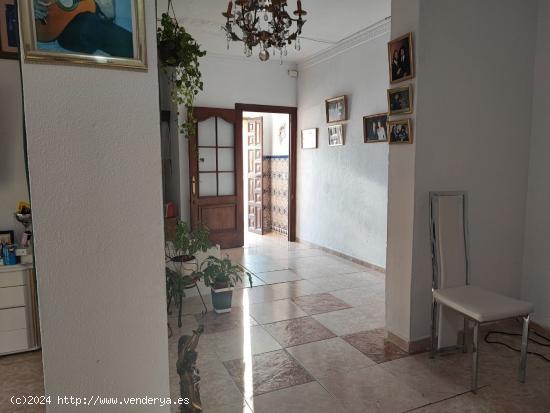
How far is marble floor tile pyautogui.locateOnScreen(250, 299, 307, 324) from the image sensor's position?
128 inches

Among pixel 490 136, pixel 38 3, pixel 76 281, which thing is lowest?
pixel 76 281

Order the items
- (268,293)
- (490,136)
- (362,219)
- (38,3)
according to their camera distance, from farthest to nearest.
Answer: (362,219), (268,293), (490,136), (38,3)

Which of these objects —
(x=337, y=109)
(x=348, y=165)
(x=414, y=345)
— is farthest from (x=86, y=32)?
(x=337, y=109)

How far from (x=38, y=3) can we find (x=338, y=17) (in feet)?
12.4

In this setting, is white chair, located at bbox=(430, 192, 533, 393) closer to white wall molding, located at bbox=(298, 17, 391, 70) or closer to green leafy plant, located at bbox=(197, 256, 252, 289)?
green leafy plant, located at bbox=(197, 256, 252, 289)

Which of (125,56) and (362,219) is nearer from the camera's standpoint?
(125,56)

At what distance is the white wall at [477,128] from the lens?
8.05 ft

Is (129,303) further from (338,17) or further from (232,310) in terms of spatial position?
(338,17)

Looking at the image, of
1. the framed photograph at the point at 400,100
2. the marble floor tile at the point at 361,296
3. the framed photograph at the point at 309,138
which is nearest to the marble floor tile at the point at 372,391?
the marble floor tile at the point at 361,296

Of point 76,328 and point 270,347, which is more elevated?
point 76,328

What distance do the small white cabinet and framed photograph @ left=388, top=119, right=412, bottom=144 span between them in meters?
2.58

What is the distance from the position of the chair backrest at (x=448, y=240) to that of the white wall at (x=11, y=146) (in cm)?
284

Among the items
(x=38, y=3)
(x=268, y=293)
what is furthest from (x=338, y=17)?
(x=38, y=3)

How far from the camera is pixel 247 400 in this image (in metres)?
2.11
